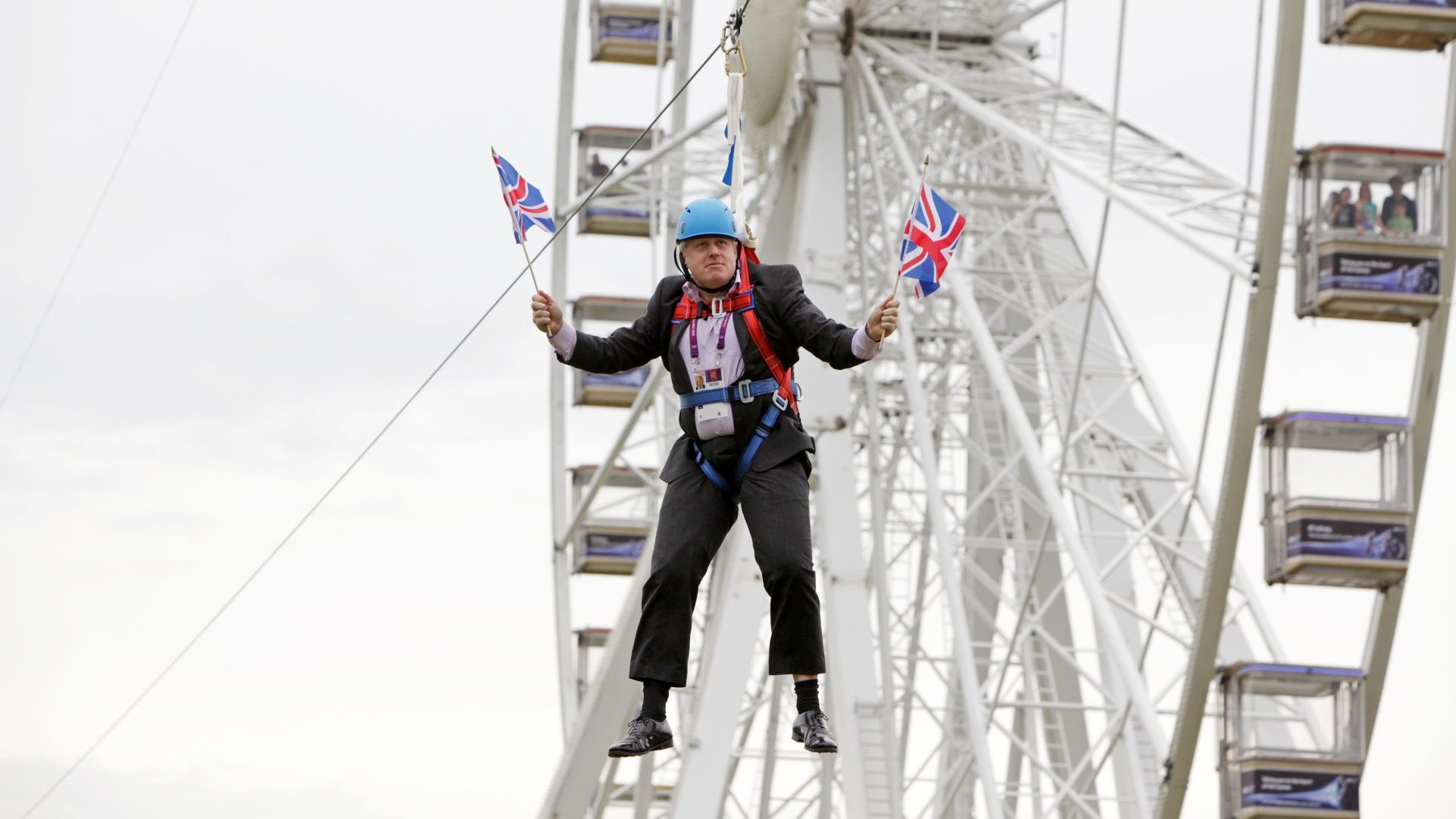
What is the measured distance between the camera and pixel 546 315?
12.1m

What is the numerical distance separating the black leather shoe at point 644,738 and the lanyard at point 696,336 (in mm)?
1573

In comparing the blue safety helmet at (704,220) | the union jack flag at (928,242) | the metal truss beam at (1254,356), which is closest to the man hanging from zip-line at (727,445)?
the blue safety helmet at (704,220)

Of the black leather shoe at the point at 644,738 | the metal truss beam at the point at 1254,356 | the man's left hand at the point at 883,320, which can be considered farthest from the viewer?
the metal truss beam at the point at 1254,356

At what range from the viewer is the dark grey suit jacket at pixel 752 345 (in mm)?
12148

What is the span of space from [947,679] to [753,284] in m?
20.9

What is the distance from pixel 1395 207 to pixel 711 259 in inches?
366

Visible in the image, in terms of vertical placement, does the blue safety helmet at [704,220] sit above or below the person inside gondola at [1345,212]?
below

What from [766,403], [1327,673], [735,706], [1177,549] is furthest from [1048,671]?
[766,403]

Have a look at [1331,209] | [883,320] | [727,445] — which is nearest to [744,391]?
[727,445]

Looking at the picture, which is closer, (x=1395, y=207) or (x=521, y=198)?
(x=521, y=198)

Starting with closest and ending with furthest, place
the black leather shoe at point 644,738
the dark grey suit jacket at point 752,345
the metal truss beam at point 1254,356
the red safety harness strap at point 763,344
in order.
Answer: the black leather shoe at point 644,738, the dark grey suit jacket at point 752,345, the red safety harness strap at point 763,344, the metal truss beam at point 1254,356

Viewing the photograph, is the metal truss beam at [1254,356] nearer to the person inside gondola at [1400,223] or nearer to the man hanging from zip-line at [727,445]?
the person inside gondola at [1400,223]

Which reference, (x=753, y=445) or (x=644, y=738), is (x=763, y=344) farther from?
(x=644, y=738)

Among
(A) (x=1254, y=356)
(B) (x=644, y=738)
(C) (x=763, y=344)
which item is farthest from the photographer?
(A) (x=1254, y=356)
